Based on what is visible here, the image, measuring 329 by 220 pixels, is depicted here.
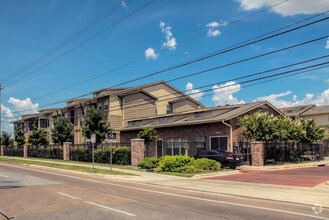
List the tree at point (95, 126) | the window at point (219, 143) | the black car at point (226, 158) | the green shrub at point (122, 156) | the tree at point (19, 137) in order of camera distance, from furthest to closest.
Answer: the tree at point (19, 137)
the tree at point (95, 126)
the window at point (219, 143)
the green shrub at point (122, 156)
the black car at point (226, 158)

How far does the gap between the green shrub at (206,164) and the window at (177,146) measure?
949cm

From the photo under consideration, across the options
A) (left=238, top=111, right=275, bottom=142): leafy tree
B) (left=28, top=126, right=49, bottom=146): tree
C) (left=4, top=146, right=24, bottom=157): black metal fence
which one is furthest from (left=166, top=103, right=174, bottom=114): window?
(left=4, top=146, right=24, bottom=157): black metal fence

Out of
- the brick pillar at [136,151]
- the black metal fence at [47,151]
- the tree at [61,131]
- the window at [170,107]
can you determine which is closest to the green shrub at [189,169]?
the brick pillar at [136,151]

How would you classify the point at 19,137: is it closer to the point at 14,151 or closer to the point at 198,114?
the point at 14,151

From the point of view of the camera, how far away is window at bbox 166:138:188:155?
30.9 meters

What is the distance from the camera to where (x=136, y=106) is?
45688 millimetres

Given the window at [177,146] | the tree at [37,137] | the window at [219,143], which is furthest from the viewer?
the tree at [37,137]

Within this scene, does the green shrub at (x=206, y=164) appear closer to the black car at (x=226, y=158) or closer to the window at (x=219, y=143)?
the black car at (x=226, y=158)

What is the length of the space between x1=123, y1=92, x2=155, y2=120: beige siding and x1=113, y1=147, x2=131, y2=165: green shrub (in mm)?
16915

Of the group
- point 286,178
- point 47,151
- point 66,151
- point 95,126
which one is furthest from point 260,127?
point 47,151

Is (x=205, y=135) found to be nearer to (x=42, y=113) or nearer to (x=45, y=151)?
(x=45, y=151)

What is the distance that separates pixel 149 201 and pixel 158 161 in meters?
12.9

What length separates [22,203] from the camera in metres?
9.22

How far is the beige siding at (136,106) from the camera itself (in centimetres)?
4425
